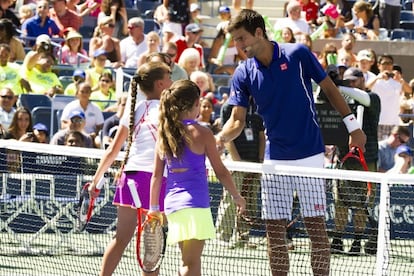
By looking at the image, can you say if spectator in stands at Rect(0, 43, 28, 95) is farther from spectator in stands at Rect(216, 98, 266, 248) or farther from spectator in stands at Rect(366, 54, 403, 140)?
spectator in stands at Rect(366, 54, 403, 140)

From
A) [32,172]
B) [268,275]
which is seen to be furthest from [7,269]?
[268,275]

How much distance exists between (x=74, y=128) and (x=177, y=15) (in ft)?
19.4

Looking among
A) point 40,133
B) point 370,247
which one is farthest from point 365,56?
point 370,247

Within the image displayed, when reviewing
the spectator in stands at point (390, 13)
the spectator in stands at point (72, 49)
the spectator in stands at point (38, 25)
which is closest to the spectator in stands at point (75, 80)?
the spectator in stands at point (72, 49)

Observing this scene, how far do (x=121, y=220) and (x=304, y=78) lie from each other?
5.44ft

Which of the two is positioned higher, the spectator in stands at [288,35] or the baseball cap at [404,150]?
the spectator in stands at [288,35]

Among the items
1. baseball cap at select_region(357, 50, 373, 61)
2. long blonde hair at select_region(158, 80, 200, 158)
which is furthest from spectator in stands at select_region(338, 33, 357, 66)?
long blonde hair at select_region(158, 80, 200, 158)

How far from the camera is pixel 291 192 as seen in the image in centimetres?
884

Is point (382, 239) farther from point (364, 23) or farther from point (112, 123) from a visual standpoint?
point (364, 23)

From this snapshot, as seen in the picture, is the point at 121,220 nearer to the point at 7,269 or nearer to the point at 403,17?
the point at 7,269

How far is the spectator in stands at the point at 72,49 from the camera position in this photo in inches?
690

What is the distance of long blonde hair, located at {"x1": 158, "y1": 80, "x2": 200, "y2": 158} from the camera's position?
798 cm

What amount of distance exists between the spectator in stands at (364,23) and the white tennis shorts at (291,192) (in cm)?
1159

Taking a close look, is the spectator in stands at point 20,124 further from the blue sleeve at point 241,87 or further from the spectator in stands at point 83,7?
the spectator in stands at point 83,7
